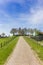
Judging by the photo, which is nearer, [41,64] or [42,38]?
[41,64]

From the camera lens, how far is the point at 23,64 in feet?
46.2

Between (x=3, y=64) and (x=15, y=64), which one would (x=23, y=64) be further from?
(x=3, y=64)

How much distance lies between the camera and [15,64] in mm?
14094

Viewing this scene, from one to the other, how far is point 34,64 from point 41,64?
0.62m

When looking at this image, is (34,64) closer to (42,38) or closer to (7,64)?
(7,64)

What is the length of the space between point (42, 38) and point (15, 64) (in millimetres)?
70446

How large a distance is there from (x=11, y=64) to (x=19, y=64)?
68 centimetres

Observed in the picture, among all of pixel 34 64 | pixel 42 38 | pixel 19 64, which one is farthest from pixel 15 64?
pixel 42 38

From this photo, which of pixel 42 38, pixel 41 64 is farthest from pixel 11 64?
pixel 42 38

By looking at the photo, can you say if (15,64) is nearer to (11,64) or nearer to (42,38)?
(11,64)

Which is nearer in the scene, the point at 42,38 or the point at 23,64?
the point at 23,64

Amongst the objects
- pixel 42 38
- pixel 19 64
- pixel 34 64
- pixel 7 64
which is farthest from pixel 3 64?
pixel 42 38

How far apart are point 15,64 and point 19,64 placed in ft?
1.11

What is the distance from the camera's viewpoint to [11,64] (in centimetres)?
1413
